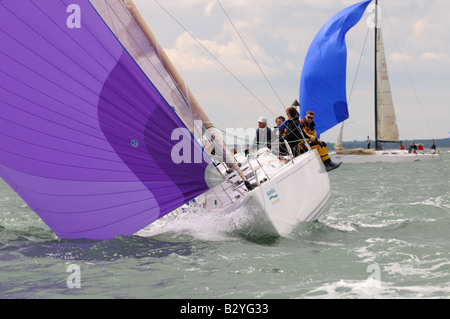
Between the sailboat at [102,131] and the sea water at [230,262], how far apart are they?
0.41 metres

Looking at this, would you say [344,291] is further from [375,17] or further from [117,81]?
[375,17]

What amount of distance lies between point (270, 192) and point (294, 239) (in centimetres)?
83

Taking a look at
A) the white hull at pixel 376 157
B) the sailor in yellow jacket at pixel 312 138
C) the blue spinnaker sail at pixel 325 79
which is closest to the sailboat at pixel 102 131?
the sailor in yellow jacket at pixel 312 138

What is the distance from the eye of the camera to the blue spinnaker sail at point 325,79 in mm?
25656

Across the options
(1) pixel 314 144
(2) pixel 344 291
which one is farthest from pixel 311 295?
(1) pixel 314 144

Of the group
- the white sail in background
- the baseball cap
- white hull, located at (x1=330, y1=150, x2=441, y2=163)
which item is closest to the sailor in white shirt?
the baseball cap

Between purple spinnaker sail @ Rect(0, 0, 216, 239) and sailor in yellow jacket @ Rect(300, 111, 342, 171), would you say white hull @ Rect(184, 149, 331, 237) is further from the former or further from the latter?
purple spinnaker sail @ Rect(0, 0, 216, 239)

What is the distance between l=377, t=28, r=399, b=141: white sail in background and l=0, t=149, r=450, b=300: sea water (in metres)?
30.3

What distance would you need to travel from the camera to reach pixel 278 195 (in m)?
7.27

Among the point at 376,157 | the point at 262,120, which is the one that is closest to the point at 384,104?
the point at 376,157

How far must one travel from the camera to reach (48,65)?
6.41 m

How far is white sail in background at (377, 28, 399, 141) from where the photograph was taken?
38438mm

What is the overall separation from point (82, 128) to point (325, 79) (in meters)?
20.3

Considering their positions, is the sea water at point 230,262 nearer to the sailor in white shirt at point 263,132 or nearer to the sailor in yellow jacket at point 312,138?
the sailor in yellow jacket at point 312,138
